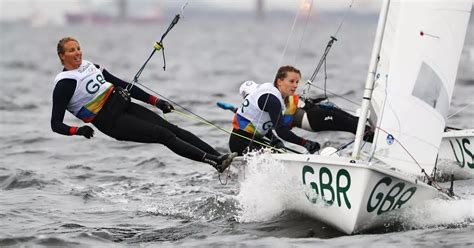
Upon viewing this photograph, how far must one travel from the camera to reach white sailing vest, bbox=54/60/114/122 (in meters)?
5.89

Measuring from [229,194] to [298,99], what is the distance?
92 centimetres

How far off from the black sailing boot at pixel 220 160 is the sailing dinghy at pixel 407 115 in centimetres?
38

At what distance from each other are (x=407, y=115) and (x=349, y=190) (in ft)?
2.00

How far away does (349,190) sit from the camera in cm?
504

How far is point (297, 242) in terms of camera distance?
514 centimetres

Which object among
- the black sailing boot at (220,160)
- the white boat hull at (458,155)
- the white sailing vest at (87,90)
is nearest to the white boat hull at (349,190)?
the black sailing boot at (220,160)

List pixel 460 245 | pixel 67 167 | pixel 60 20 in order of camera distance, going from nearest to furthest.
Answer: pixel 460 245
pixel 67 167
pixel 60 20

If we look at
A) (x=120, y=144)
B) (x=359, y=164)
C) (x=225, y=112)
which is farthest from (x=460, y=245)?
(x=225, y=112)

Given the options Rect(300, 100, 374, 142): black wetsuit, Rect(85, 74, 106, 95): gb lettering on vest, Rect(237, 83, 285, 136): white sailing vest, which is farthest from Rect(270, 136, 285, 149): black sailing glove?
Rect(85, 74, 106, 95): gb lettering on vest

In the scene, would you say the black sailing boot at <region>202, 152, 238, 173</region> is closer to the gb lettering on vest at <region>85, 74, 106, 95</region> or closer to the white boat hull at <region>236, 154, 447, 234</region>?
the white boat hull at <region>236, 154, 447, 234</region>

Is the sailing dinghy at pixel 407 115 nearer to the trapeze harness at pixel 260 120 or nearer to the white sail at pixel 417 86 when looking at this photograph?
the white sail at pixel 417 86

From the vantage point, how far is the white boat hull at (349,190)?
498 centimetres

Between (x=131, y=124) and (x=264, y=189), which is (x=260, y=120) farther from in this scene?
(x=131, y=124)

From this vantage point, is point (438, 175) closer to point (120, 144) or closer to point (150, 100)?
point (150, 100)
